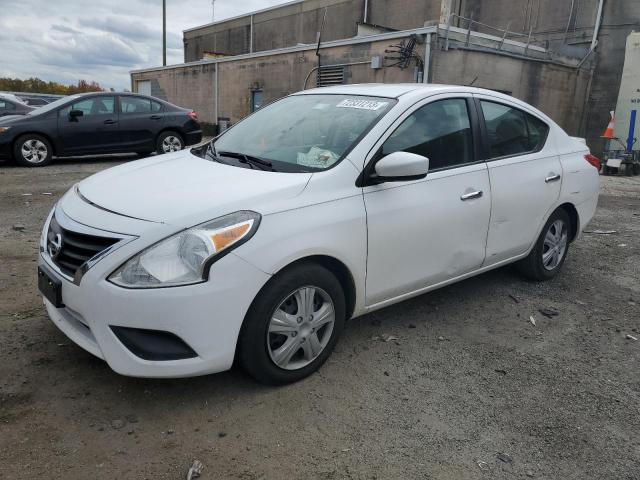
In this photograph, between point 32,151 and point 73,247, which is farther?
point 32,151

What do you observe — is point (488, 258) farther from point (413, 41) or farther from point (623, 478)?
point (413, 41)

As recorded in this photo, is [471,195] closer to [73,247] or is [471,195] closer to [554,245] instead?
[554,245]

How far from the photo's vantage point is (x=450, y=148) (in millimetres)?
3674

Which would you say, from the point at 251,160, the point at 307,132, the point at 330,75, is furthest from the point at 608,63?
the point at 251,160

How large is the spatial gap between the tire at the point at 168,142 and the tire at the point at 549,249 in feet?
29.2

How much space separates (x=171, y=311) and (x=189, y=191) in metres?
0.71

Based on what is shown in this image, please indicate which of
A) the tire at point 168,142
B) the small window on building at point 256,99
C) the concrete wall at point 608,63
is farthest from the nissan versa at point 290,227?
the small window on building at point 256,99

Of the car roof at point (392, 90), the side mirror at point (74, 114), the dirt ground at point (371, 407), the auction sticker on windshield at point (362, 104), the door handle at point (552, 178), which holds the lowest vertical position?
the dirt ground at point (371, 407)

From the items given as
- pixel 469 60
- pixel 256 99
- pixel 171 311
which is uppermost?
pixel 469 60

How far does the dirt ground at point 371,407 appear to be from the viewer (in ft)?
7.73

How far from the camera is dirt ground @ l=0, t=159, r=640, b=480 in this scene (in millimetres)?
2355

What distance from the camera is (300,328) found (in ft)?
9.43

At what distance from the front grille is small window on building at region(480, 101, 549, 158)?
2.77 meters

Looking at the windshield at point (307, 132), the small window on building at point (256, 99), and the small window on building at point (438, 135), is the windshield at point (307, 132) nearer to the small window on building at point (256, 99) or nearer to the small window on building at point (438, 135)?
the small window on building at point (438, 135)
